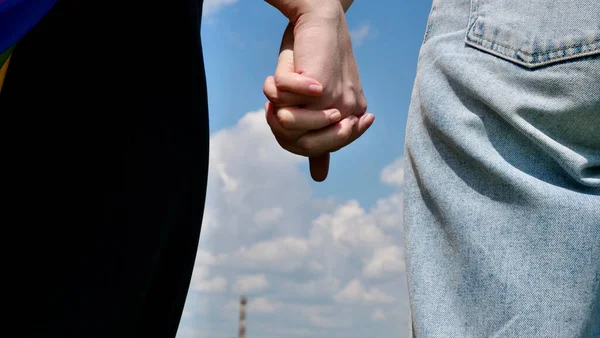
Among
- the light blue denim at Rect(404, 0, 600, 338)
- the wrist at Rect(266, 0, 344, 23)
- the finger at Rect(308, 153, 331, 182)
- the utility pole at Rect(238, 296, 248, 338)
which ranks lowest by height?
the light blue denim at Rect(404, 0, 600, 338)

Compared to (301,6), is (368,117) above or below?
below

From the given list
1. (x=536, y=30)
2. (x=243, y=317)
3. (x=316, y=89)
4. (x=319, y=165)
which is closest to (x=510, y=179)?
(x=536, y=30)

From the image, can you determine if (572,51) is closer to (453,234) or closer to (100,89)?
(453,234)

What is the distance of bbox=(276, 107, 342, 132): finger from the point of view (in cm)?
156

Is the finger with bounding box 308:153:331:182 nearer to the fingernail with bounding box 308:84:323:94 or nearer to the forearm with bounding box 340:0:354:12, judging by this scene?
the fingernail with bounding box 308:84:323:94

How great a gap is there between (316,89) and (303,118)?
0.08 m

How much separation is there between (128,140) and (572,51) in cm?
80

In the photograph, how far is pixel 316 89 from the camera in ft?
4.99

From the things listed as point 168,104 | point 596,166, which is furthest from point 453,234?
point 168,104

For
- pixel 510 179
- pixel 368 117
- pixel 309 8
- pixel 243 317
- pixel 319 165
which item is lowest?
pixel 510 179

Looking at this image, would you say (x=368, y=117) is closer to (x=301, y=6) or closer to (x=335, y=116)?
(x=335, y=116)

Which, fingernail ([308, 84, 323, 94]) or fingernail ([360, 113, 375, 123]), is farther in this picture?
fingernail ([360, 113, 375, 123])

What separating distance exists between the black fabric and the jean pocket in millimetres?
560

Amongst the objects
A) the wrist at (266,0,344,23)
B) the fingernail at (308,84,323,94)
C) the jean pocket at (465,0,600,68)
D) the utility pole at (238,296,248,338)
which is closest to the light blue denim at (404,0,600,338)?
the jean pocket at (465,0,600,68)
